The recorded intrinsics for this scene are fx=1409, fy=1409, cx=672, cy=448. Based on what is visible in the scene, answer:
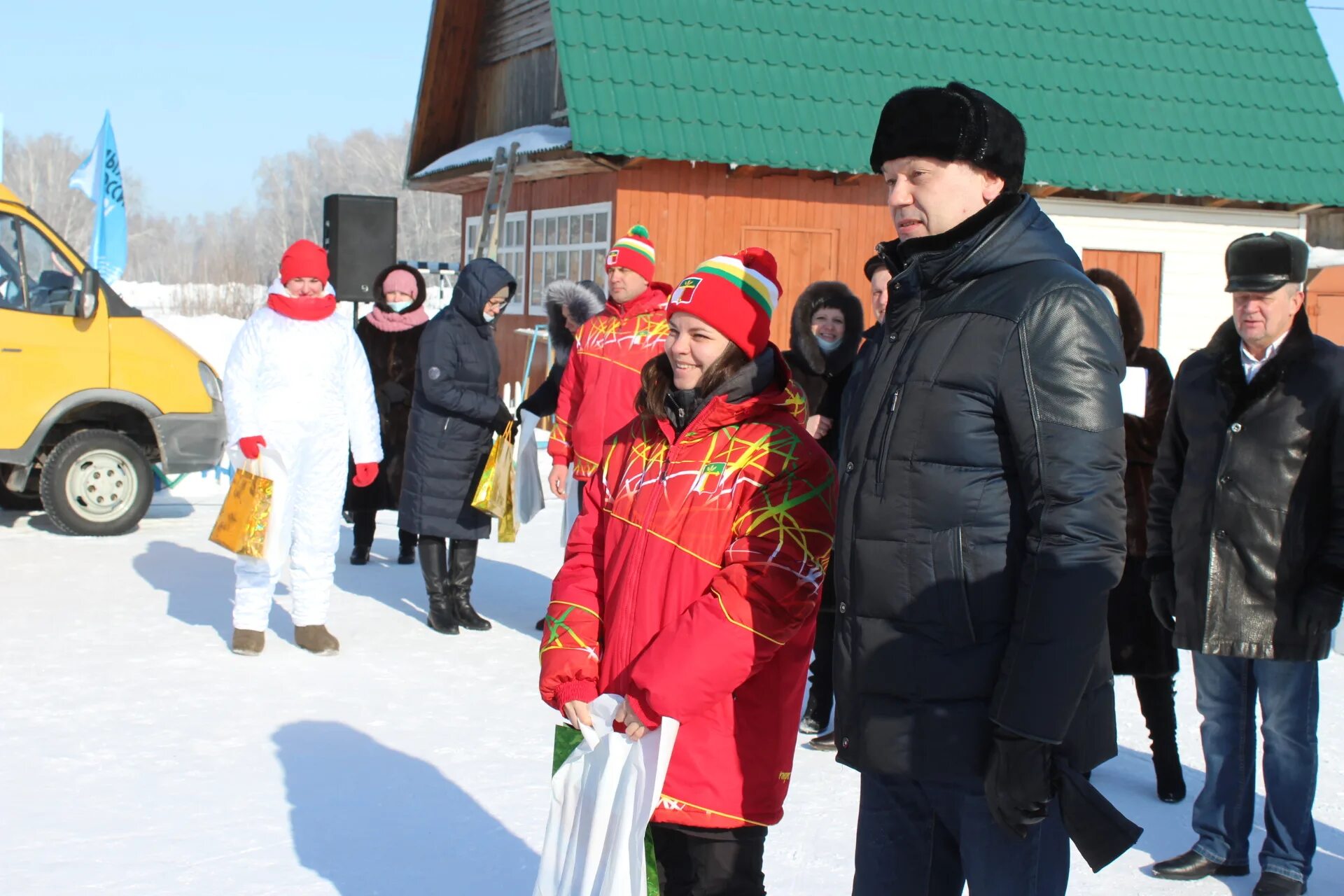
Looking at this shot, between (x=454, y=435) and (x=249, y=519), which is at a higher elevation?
(x=454, y=435)

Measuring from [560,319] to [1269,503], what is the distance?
4393mm

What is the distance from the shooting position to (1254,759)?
4137 millimetres

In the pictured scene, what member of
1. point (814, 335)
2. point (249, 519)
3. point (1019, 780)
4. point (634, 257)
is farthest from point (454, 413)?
point (1019, 780)

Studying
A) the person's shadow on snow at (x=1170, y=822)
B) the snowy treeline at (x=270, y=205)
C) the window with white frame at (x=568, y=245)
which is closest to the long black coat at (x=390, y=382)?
the person's shadow on snow at (x=1170, y=822)

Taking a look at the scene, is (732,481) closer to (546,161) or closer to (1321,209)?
(546,161)

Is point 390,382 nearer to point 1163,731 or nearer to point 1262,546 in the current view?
point 1163,731

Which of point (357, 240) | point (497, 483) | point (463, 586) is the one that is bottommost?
point (463, 586)

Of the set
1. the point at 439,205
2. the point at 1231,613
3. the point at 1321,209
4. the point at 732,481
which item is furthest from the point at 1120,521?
the point at 439,205

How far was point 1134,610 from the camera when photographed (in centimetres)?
475

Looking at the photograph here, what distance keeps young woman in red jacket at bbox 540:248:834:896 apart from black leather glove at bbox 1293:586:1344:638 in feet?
5.35

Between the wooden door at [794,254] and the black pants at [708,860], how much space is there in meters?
12.9

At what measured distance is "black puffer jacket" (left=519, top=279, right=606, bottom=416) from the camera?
743 centimetres

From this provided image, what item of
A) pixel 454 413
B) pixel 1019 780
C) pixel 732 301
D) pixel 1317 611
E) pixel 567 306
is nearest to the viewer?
pixel 1019 780

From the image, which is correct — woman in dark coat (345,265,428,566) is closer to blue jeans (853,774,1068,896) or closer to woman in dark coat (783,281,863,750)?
woman in dark coat (783,281,863,750)
